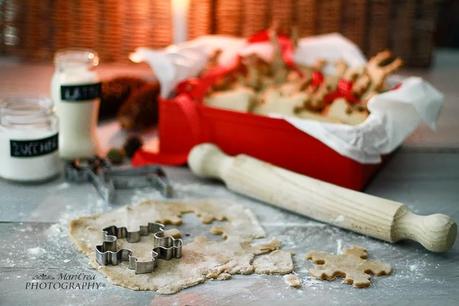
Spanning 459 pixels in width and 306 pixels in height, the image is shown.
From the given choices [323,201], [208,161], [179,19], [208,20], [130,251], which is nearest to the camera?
[130,251]

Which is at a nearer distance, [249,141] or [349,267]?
[349,267]

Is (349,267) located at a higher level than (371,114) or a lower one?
lower

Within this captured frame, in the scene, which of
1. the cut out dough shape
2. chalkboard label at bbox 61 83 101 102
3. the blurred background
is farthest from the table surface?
the blurred background

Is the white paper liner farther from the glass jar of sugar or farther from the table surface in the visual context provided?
the glass jar of sugar

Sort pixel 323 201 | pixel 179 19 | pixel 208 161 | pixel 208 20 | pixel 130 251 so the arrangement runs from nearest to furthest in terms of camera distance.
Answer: pixel 130 251
pixel 323 201
pixel 208 161
pixel 179 19
pixel 208 20

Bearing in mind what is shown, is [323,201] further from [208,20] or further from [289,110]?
[208,20]

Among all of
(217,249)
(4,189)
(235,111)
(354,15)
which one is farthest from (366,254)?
(354,15)

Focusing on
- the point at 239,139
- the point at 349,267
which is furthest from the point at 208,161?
the point at 349,267

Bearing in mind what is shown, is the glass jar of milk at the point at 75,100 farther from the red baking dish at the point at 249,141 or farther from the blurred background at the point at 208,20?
the blurred background at the point at 208,20
